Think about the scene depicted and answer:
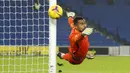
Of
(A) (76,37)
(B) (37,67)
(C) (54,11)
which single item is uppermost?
(C) (54,11)

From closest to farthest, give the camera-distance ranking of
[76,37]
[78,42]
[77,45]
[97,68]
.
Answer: [76,37] → [78,42] → [77,45] → [97,68]

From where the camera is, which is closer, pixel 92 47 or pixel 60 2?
pixel 92 47

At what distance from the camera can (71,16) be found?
21.8ft

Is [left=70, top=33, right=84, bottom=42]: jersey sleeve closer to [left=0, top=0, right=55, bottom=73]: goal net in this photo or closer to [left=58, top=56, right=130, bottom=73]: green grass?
[left=0, top=0, right=55, bottom=73]: goal net

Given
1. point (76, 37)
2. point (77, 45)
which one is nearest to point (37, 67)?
point (77, 45)

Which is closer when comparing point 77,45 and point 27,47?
point 77,45

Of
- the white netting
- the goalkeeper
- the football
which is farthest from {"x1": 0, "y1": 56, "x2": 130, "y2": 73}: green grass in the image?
the football

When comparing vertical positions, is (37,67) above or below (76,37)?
below

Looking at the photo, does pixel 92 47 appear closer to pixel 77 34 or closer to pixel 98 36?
pixel 98 36

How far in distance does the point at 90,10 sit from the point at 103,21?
1.02 meters

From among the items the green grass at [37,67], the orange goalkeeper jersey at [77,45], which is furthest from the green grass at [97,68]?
the orange goalkeeper jersey at [77,45]

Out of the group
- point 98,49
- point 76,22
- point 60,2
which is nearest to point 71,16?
point 76,22

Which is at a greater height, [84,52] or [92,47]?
[84,52]

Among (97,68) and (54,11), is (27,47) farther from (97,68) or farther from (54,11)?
(54,11)
